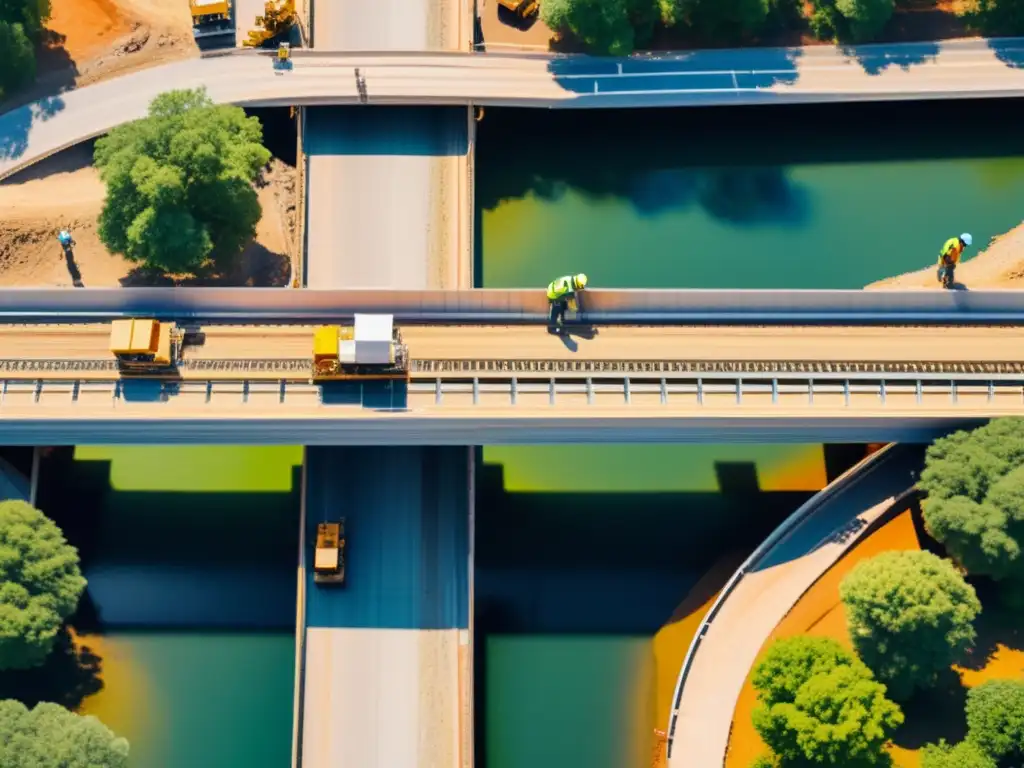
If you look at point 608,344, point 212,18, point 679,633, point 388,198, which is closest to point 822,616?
point 679,633

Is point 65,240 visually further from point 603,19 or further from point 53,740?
point 603,19

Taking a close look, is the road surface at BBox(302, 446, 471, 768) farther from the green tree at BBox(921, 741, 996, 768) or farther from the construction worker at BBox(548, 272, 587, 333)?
the green tree at BBox(921, 741, 996, 768)

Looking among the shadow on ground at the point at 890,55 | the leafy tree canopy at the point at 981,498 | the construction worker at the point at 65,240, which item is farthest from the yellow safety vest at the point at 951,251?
the construction worker at the point at 65,240

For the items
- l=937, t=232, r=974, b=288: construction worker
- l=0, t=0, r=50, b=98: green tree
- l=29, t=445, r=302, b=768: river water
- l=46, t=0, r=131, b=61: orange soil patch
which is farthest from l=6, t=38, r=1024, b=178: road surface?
l=29, t=445, r=302, b=768: river water

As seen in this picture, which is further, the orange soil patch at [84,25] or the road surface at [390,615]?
the orange soil patch at [84,25]

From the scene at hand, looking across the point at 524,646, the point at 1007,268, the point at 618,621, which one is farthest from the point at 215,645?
the point at 1007,268

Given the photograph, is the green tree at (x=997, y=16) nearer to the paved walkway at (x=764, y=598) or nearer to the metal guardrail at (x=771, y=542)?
the paved walkway at (x=764, y=598)
